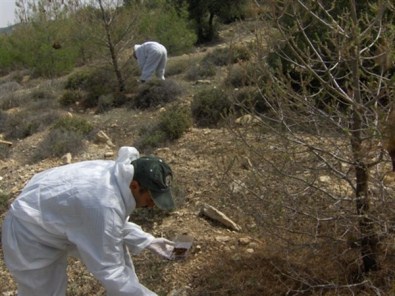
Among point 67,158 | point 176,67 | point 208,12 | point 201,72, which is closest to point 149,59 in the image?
point 201,72

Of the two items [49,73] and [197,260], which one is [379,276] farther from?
[49,73]

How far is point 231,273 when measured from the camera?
146 inches

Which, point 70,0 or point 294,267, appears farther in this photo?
point 70,0

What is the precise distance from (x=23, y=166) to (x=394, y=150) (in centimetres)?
A: 602

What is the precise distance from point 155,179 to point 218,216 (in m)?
2.16

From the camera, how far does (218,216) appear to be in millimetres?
4543

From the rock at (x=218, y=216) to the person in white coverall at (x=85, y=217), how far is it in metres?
1.72

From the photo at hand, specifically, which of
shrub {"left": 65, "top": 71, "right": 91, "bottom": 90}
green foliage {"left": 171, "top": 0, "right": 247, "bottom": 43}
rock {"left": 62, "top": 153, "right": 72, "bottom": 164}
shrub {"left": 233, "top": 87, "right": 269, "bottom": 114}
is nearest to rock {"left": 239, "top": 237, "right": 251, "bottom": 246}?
shrub {"left": 233, "top": 87, "right": 269, "bottom": 114}

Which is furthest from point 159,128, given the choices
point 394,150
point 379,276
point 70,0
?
point 70,0

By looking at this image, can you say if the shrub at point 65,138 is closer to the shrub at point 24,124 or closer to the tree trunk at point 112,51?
the shrub at point 24,124

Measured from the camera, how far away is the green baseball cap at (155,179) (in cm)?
247

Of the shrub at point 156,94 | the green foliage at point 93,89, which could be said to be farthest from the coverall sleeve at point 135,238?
the green foliage at point 93,89

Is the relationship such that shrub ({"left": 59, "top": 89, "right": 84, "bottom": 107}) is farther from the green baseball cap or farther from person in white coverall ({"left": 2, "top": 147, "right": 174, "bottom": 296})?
the green baseball cap

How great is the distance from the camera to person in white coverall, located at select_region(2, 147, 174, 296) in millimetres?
2445
